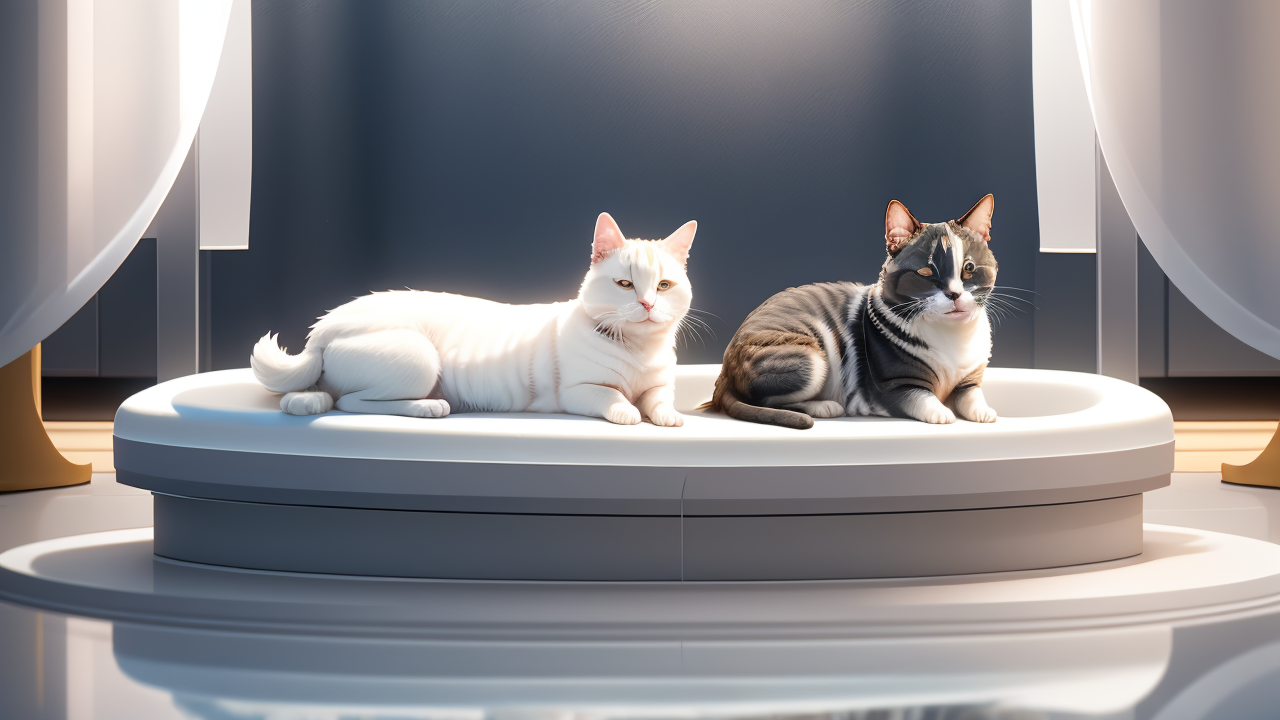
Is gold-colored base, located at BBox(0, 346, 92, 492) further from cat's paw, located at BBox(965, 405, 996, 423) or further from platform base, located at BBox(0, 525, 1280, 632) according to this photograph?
cat's paw, located at BBox(965, 405, 996, 423)

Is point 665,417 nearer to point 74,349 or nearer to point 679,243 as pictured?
point 679,243

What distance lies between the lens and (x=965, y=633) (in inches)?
52.3

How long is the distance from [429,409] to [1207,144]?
171 centimetres

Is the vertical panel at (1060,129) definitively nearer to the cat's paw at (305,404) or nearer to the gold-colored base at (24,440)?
the cat's paw at (305,404)

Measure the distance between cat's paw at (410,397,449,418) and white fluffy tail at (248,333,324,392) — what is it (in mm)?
216

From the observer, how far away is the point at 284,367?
1.68m

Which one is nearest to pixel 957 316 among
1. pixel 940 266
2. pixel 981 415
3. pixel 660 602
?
pixel 940 266

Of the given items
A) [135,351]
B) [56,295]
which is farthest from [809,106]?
[135,351]

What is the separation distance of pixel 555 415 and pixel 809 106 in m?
1.63

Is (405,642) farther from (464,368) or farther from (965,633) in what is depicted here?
(965,633)

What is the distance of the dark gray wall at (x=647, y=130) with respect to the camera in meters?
2.83

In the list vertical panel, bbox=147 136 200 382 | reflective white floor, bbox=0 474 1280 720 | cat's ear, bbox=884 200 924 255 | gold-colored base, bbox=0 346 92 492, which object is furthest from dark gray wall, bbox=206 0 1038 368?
reflective white floor, bbox=0 474 1280 720

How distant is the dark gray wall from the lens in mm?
2832

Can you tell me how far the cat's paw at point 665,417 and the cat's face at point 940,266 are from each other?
46cm
